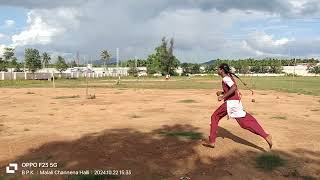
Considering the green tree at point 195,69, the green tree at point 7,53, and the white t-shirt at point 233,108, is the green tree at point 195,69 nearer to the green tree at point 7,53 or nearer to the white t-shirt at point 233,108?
the green tree at point 7,53

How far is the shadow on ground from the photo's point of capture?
24.3 feet

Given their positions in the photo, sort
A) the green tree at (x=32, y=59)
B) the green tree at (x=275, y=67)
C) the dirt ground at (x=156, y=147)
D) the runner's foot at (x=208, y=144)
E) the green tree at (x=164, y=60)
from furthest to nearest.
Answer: the green tree at (x=275, y=67), the green tree at (x=164, y=60), the green tree at (x=32, y=59), the runner's foot at (x=208, y=144), the dirt ground at (x=156, y=147)

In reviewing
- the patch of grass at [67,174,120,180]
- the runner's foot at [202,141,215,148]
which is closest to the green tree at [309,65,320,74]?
the runner's foot at [202,141,215,148]

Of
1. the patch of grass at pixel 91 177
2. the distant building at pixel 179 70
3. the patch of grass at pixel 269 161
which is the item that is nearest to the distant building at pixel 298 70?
the distant building at pixel 179 70

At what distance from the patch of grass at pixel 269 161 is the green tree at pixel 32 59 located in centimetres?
7743

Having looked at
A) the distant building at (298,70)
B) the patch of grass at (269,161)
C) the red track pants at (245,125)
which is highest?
the red track pants at (245,125)

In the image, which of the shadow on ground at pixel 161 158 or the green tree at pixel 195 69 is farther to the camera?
the green tree at pixel 195 69

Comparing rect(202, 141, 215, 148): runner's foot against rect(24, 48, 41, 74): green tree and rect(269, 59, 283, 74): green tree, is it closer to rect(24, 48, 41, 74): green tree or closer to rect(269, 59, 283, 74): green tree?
rect(24, 48, 41, 74): green tree

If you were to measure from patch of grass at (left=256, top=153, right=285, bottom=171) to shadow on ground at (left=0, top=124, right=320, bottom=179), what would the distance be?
0.35ft

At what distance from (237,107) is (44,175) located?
3967 millimetres

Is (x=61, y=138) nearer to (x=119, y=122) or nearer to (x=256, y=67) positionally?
(x=119, y=122)

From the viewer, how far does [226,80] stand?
30.2ft

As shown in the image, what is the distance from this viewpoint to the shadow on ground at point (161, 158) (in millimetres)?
7402

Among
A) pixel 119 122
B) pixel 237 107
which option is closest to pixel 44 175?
pixel 237 107
